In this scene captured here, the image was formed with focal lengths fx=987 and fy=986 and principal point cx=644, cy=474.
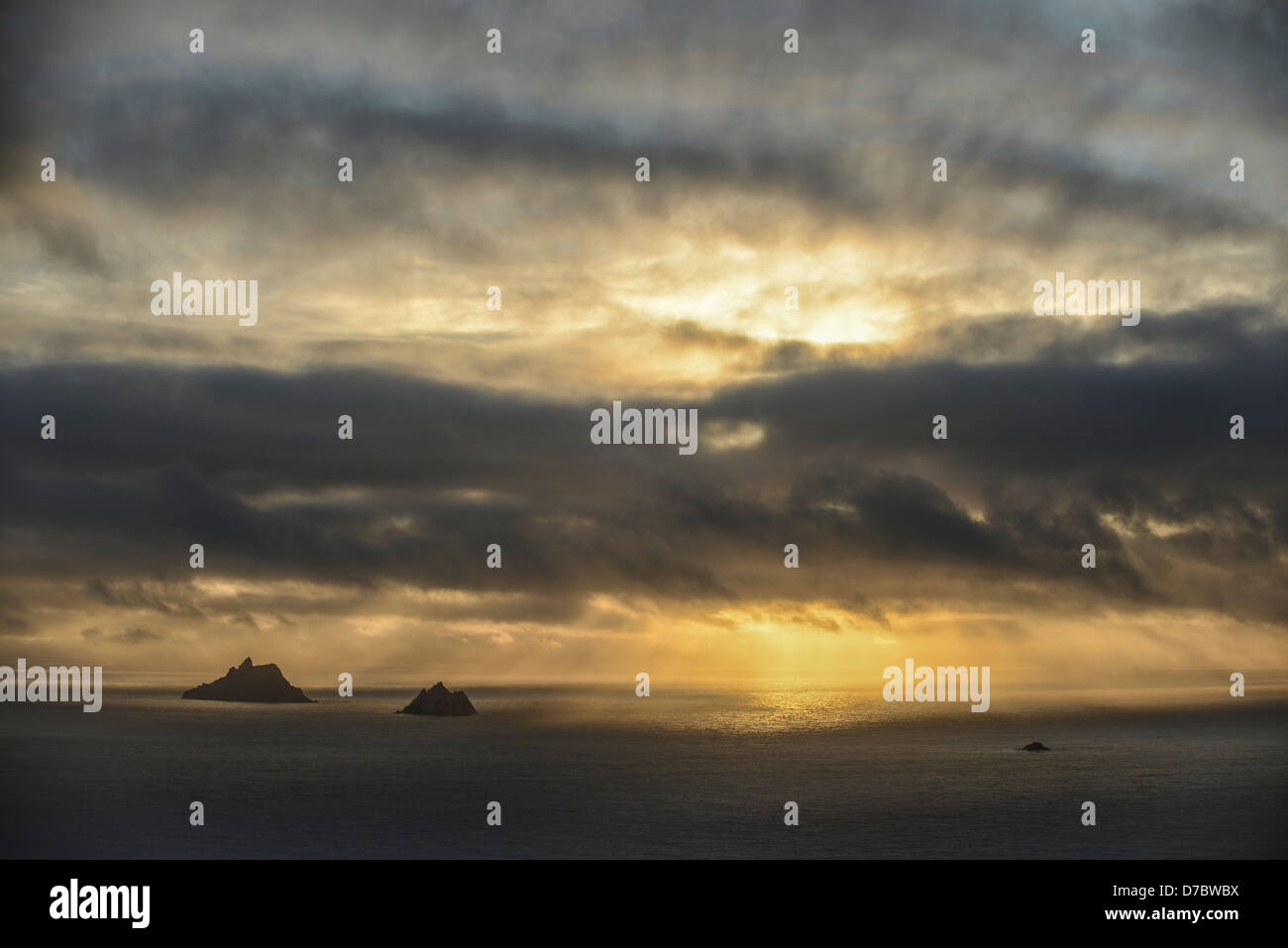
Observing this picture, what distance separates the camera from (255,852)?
11081 centimetres
